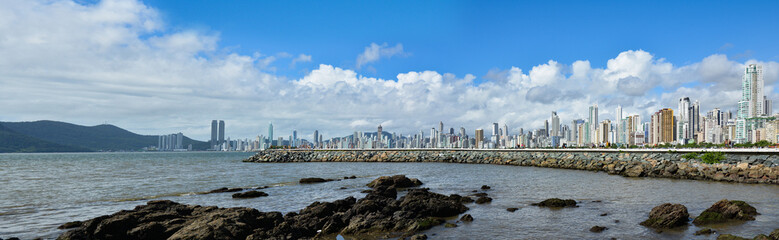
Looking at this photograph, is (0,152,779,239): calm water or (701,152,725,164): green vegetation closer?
(0,152,779,239): calm water

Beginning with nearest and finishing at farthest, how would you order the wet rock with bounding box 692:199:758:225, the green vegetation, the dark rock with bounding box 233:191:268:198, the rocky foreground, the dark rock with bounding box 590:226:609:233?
1. the rocky foreground
2. the dark rock with bounding box 590:226:609:233
3. the wet rock with bounding box 692:199:758:225
4. the dark rock with bounding box 233:191:268:198
5. the green vegetation

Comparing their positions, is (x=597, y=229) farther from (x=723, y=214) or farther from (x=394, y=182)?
(x=394, y=182)

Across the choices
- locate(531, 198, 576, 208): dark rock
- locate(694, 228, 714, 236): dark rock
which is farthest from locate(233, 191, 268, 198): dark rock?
locate(694, 228, 714, 236): dark rock

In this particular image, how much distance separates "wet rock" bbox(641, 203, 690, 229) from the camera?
640 inches

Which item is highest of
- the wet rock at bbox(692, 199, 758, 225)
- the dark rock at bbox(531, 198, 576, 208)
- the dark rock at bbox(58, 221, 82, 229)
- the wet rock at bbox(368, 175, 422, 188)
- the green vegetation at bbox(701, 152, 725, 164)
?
the green vegetation at bbox(701, 152, 725, 164)

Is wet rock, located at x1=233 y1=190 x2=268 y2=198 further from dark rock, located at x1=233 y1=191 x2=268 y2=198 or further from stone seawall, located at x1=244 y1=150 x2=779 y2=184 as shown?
stone seawall, located at x1=244 y1=150 x2=779 y2=184

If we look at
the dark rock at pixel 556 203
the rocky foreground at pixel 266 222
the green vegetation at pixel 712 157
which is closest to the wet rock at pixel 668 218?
the dark rock at pixel 556 203

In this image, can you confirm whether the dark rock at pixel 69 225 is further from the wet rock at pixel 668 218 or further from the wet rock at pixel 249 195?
the wet rock at pixel 668 218

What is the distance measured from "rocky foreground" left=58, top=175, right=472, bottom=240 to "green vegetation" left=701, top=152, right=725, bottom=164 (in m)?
37.0

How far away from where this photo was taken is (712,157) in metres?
42.2

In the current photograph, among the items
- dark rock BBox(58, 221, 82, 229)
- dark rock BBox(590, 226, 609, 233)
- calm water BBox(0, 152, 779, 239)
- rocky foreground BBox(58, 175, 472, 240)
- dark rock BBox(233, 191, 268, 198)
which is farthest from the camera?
dark rock BBox(233, 191, 268, 198)

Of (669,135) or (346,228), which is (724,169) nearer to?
(346,228)

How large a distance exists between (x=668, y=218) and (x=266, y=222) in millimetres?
16529

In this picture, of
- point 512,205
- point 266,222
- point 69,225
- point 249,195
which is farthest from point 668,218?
point 69,225
